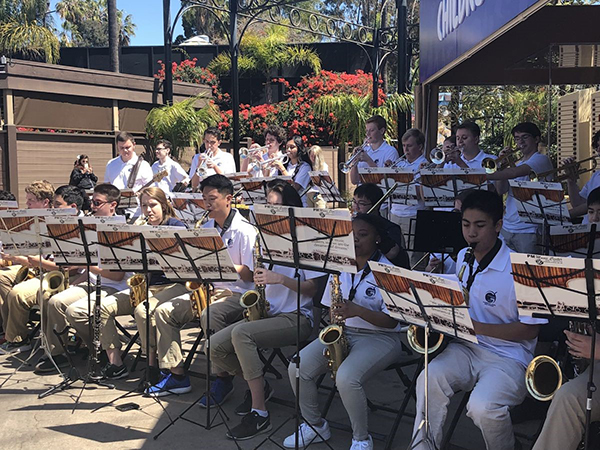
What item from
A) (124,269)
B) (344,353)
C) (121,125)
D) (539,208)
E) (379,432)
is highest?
(121,125)

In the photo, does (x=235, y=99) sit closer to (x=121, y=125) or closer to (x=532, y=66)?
(x=121, y=125)

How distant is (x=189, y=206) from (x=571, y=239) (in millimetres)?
4111

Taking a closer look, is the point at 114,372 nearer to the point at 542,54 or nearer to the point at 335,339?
the point at 335,339

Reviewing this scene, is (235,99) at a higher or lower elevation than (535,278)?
higher

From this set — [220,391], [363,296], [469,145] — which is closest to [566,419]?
[363,296]

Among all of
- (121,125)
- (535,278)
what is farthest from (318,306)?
(121,125)

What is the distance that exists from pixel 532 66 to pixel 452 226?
14.4 feet

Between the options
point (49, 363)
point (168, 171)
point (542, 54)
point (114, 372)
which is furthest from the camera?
point (168, 171)

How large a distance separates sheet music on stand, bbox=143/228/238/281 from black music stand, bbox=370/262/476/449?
50.7 inches

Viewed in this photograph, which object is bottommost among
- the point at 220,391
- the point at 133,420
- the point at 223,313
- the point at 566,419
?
the point at 133,420

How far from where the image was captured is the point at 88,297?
5547 millimetres

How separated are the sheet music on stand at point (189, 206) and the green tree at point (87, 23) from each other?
36419 millimetres

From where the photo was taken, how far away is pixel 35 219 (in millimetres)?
5746

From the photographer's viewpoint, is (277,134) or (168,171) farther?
(168,171)
